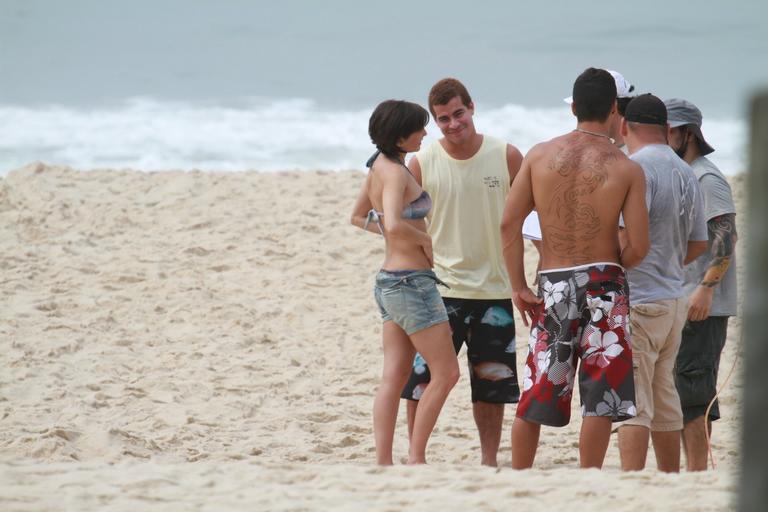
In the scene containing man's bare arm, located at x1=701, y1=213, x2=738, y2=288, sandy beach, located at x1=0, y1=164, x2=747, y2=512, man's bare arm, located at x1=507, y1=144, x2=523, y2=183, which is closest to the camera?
sandy beach, located at x1=0, y1=164, x2=747, y2=512

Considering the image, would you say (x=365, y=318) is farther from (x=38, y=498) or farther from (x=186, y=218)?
(x=38, y=498)

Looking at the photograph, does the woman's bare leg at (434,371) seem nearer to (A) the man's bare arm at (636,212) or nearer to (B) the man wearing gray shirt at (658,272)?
(B) the man wearing gray shirt at (658,272)

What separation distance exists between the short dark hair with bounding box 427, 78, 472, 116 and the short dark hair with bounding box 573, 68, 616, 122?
2.94 ft

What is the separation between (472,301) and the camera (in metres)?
5.75

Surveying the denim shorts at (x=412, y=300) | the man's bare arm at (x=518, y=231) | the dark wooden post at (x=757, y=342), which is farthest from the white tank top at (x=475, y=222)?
the dark wooden post at (x=757, y=342)

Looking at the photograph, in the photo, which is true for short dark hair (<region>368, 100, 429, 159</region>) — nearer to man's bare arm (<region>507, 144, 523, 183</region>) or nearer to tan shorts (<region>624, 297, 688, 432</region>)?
man's bare arm (<region>507, 144, 523, 183</region>)

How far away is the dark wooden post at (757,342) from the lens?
84.4 inches

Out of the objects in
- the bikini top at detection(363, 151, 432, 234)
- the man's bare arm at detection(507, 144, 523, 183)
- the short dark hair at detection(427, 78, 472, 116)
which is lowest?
the bikini top at detection(363, 151, 432, 234)

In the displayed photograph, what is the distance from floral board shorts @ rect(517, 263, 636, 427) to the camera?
189 inches

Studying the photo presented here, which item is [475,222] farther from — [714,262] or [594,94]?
[714,262]

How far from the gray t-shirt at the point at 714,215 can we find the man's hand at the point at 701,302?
0.12 metres

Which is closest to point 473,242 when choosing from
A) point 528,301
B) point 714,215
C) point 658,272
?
point 528,301

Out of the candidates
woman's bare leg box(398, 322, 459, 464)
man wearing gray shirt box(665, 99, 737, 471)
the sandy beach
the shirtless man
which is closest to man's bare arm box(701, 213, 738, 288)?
man wearing gray shirt box(665, 99, 737, 471)

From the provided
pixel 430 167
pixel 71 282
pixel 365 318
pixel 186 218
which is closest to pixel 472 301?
pixel 430 167
